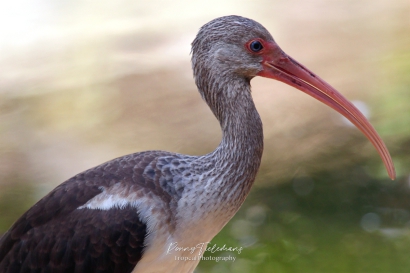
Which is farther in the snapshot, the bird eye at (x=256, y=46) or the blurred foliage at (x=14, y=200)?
the blurred foliage at (x=14, y=200)

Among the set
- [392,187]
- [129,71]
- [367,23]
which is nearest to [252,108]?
[392,187]

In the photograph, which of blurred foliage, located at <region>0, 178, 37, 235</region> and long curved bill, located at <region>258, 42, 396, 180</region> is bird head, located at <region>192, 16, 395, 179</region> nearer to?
long curved bill, located at <region>258, 42, 396, 180</region>

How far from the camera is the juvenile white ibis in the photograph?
10.7ft

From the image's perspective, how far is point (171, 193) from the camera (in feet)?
10.8

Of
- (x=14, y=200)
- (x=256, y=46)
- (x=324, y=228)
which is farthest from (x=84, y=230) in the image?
(x=14, y=200)

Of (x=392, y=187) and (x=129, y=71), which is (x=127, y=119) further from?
(x=392, y=187)

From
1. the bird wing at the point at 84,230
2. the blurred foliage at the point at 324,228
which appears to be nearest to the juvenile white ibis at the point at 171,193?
the bird wing at the point at 84,230

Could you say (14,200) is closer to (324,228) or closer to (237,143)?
(324,228)

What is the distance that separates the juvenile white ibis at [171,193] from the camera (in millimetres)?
3248

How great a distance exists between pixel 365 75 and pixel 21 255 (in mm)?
6090

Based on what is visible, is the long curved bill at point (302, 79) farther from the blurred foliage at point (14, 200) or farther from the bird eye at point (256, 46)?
the blurred foliage at point (14, 200)

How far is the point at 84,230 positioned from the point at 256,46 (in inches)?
56.8

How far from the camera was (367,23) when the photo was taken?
9492 mm

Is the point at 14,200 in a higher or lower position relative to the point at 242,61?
lower
